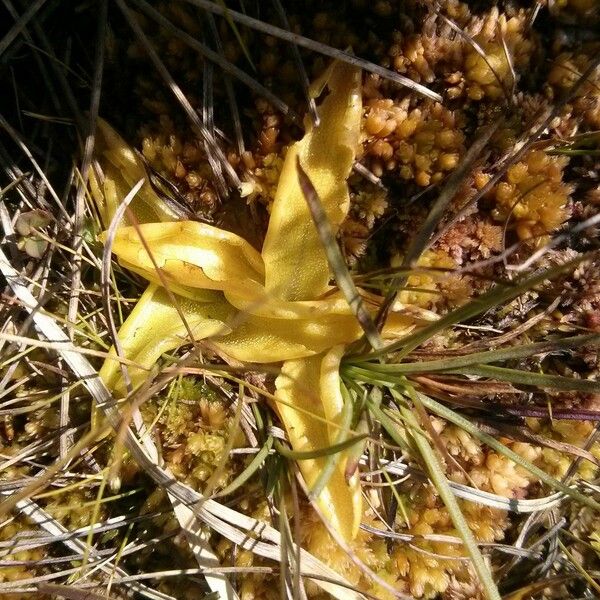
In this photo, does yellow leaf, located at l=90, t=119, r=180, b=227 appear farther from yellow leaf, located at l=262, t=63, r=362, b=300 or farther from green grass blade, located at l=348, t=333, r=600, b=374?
green grass blade, located at l=348, t=333, r=600, b=374

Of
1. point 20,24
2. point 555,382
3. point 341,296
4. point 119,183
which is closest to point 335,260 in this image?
point 341,296

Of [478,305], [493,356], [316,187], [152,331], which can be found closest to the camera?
[478,305]

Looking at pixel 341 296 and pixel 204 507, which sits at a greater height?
pixel 341 296

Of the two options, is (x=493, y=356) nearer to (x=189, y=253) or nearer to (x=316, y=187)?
(x=316, y=187)

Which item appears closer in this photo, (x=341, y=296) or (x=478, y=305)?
(x=478, y=305)

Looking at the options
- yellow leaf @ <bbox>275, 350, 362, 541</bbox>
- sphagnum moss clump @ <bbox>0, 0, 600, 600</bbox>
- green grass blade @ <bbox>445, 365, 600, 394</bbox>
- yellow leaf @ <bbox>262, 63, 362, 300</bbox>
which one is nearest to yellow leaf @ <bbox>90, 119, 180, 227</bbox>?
sphagnum moss clump @ <bbox>0, 0, 600, 600</bbox>

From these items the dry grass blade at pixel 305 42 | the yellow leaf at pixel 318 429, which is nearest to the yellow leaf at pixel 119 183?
the dry grass blade at pixel 305 42

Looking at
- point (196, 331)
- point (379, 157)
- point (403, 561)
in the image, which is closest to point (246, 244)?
point (196, 331)

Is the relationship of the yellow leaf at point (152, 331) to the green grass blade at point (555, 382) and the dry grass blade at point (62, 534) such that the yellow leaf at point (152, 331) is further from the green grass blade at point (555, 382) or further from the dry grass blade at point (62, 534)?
the green grass blade at point (555, 382)

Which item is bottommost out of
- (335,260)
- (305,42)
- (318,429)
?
(318,429)
